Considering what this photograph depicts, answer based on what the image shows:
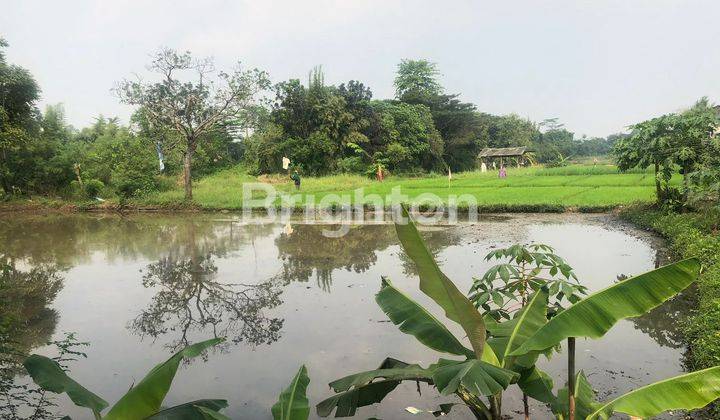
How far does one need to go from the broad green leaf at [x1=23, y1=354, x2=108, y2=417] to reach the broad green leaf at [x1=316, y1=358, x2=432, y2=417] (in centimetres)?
115

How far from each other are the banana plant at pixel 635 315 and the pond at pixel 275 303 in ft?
4.90

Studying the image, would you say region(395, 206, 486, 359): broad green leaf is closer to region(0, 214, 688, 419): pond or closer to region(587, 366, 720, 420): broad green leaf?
region(587, 366, 720, 420): broad green leaf

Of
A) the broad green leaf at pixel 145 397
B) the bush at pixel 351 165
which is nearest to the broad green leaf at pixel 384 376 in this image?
the broad green leaf at pixel 145 397

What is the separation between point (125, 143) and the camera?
23.8m

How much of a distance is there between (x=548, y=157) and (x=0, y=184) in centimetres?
4708

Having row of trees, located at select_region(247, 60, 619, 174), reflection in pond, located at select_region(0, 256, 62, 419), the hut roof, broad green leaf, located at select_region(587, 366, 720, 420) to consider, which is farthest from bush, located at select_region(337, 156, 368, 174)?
broad green leaf, located at select_region(587, 366, 720, 420)

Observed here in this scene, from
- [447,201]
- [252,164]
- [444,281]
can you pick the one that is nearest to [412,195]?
[447,201]

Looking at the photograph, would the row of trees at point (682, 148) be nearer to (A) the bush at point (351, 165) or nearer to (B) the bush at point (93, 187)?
(A) the bush at point (351, 165)

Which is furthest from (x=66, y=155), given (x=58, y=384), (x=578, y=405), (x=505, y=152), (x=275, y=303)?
(x=505, y=152)

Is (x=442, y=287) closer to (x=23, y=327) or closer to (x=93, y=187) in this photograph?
(x=23, y=327)

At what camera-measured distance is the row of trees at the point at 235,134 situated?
19.7m

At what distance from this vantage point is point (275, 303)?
6535mm

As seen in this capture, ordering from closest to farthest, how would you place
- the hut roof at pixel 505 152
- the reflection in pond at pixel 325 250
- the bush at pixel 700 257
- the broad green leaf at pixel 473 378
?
1. the broad green leaf at pixel 473 378
2. the bush at pixel 700 257
3. the reflection in pond at pixel 325 250
4. the hut roof at pixel 505 152

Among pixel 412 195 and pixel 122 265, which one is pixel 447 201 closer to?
pixel 412 195
